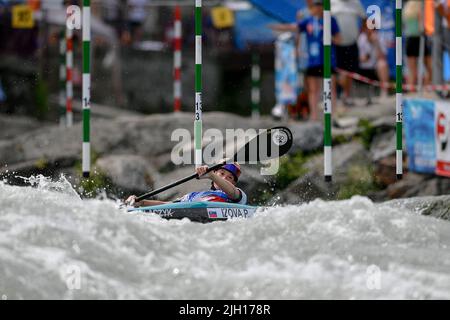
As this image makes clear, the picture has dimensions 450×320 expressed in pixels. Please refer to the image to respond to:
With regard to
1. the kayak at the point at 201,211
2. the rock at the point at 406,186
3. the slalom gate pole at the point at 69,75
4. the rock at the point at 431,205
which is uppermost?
the slalom gate pole at the point at 69,75

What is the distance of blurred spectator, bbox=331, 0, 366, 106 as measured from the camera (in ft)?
47.2

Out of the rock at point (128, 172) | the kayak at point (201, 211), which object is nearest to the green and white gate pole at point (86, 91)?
the kayak at point (201, 211)

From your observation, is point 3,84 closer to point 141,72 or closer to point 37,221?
point 141,72

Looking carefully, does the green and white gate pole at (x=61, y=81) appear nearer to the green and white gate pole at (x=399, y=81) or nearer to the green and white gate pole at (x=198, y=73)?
the green and white gate pole at (x=198, y=73)

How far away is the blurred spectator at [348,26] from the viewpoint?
1438cm

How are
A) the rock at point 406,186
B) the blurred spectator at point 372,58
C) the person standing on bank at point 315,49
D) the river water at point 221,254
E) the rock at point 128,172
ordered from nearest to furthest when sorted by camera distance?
the river water at point 221,254, the rock at point 406,186, the rock at point 128,172, the person standing on bank at point 315,49, the blurred spectator at point 372,58

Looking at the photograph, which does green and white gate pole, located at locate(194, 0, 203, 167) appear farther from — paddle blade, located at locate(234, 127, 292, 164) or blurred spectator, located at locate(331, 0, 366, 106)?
blurred spectator, located at locate(331, 0, 366, 106)

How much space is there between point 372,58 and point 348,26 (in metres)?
1.83

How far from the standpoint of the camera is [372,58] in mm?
16188

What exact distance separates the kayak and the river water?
1.03 metres

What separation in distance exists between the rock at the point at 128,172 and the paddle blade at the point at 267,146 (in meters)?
3.14

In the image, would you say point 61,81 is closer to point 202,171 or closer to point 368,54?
point 368,54

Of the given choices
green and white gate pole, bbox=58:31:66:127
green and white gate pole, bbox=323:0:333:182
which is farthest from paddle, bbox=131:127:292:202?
green and white gate pole, bbox=58:31:66:127
